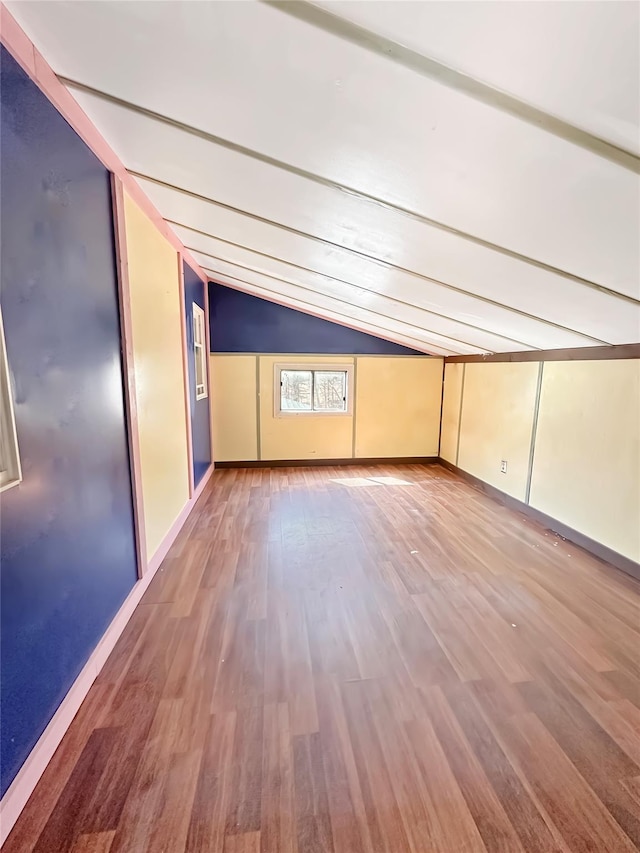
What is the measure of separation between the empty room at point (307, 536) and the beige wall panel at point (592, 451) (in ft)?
0.07

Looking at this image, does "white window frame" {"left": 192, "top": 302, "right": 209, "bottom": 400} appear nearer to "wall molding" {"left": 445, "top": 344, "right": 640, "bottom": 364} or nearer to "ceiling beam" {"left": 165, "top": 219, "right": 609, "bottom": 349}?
"ceiling beam" {"left": 165, "top": 219, "right": 609, "bottom": 349}

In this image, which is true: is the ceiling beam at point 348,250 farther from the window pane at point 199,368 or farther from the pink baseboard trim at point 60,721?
the pink baseboard trim at point 60,721

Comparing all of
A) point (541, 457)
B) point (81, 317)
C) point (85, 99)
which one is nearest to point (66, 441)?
point (81, 317)

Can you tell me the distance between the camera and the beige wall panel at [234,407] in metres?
4.88

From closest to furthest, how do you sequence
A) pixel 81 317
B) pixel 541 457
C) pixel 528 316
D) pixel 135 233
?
pixel 81 317, pixel 135 233, pixel 528 316, pixel 541 457

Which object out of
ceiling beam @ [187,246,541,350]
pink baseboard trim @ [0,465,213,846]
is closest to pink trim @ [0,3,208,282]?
ceiling beam @ [187,246,541,350]

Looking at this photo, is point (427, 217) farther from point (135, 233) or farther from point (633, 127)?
point (135, 233)

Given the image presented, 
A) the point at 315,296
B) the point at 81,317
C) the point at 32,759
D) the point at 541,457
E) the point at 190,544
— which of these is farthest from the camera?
the point at 315,296

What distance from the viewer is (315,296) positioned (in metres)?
3.93

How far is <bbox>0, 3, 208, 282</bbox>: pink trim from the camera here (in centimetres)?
113

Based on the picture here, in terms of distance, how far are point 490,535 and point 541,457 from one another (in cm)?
87

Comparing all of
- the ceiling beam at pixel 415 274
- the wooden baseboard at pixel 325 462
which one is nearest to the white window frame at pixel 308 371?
the wooden baseboard at pixel 325 462

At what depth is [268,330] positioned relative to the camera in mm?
4902

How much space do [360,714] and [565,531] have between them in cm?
242
